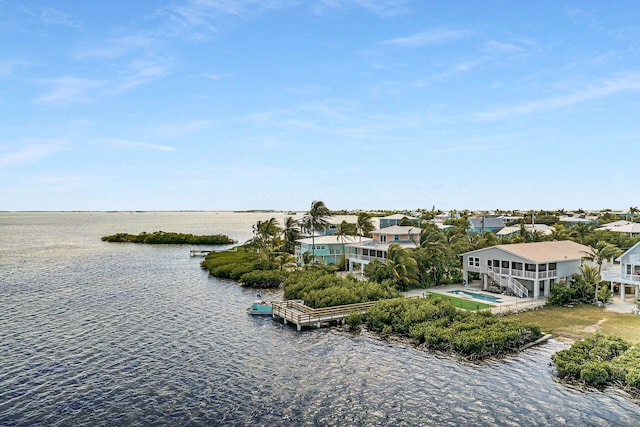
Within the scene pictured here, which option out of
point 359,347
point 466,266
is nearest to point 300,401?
point 359,347

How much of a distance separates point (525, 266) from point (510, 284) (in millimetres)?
2424

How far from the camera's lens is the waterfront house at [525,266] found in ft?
140

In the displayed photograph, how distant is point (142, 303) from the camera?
4691 cm

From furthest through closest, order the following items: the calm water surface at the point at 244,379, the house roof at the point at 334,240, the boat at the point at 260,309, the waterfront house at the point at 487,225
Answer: the waterfront house at the point at 487,225
the house roof at the point at 334,240
the boat at the point at 260,309
the calm water surface at the point at 244,379

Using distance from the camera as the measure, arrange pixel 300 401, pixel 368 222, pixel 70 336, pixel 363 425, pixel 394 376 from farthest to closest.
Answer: pixel 368 222 → pixel 70 336 → pixel 394 376 → pixel 300 401 → pixel 363 425

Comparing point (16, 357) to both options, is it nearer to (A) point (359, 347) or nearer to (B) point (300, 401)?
(B) point (300, 401)

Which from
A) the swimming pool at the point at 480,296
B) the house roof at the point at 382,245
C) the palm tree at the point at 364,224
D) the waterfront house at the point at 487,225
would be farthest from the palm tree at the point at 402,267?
the waterfront house at the point at 487,225

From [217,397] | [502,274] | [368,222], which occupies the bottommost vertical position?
[217,397]

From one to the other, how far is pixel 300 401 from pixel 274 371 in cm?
448

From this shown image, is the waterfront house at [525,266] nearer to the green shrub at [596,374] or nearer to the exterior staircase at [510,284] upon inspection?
the exterior staircase at [510,284]

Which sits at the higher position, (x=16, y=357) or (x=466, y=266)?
(x=466, y=266)

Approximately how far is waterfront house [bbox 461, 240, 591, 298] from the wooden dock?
14863 mm

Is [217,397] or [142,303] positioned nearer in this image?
[217,397]

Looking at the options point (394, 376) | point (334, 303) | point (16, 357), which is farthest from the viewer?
point (334, 303)
